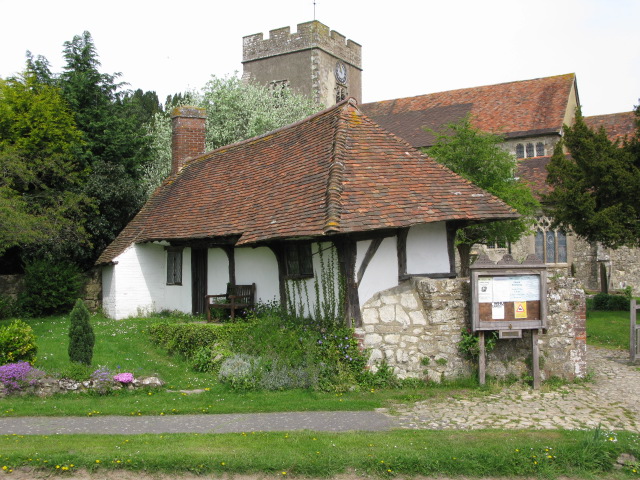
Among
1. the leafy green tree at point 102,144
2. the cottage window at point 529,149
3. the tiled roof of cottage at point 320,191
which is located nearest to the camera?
the tiled roof of cottage at point 320,191

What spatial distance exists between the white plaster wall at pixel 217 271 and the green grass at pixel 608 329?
9.63m

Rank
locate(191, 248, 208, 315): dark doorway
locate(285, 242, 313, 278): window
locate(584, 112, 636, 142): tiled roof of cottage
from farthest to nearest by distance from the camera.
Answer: locate(584, 112, 636, 142): tiled roof of cottage
locate(191, 248, 208, 315): dark doorway
locate(285, 242, 313, 278): window

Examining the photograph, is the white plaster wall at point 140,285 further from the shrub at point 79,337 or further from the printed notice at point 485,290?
the printed notice at point 485,290

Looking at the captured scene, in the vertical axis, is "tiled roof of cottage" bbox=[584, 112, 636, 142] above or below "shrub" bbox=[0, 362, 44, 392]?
above

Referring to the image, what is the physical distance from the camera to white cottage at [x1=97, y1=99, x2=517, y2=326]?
11641mm

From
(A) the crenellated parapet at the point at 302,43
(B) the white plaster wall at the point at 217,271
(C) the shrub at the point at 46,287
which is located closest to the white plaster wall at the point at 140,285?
(C) the shrub at the point at 46,287

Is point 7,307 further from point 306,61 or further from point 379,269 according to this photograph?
point 306,61

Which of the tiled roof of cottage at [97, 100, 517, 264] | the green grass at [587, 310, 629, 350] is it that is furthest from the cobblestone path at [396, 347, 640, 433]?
the green grass at [587, 310, 629, 350]

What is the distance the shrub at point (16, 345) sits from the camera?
11484 mm

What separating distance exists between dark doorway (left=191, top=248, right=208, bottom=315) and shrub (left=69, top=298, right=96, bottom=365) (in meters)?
5.45

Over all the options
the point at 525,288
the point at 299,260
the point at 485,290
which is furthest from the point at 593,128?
the point at 485,290

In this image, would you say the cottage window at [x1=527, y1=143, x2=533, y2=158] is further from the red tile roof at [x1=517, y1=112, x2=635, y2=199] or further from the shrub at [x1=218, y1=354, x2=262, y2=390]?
the shrub at [x1=218, y1=354, x2=262, y2=390]

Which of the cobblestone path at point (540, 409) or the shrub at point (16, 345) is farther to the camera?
the shrub at point (16, 345)

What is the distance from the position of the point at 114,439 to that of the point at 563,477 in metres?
5.35
